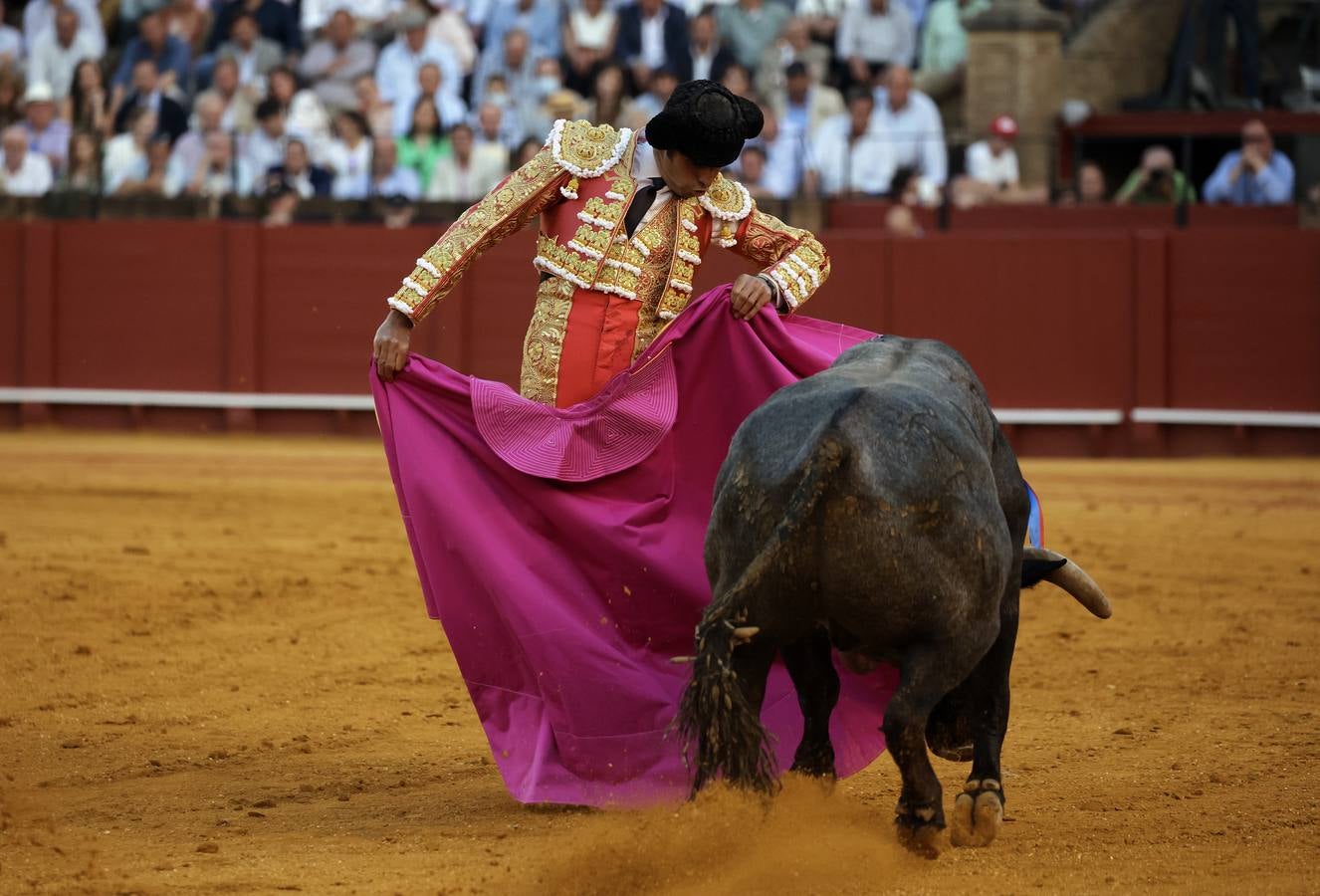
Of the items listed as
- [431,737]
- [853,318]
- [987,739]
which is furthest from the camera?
[853,318]

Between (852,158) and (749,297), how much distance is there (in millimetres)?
6694

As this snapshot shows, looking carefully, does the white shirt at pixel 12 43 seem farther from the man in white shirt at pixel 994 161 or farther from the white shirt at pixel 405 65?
the man in white shirt at pixel 994 161

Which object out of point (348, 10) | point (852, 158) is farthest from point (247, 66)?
point (852, 158)

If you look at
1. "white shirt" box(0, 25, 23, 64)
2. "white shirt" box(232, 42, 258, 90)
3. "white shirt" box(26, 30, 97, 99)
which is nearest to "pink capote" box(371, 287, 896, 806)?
"white shirt" box(232, 42, 258, 90)

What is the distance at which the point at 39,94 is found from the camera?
1084 cm

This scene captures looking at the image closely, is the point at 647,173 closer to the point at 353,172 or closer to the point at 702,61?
the point at 353,172

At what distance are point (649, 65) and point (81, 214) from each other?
3329 millimetres

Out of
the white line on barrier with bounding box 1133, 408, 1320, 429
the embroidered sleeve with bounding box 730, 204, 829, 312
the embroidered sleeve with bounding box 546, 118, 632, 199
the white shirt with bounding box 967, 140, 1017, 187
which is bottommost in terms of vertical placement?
the white line on barrier with bounding box 1133, 408, 1320, 429

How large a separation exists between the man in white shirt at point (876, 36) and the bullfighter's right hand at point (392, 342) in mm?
7497

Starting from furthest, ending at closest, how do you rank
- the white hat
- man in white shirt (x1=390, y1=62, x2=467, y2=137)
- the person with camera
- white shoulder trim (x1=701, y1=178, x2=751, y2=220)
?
the white hat
man in white shirt (x1=390, y1=62, x2=467, y2=137)
the person with camera
white shoulder trim (x1=701, y1=178, x2=751, y2=220)

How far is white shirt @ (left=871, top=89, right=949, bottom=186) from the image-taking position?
9844mm

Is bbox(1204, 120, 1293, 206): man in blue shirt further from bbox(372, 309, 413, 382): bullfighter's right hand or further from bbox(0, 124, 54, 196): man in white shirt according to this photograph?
bbox(372, 309, 413, 382): bullfighter's right hand

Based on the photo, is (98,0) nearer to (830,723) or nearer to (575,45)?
(575,45)

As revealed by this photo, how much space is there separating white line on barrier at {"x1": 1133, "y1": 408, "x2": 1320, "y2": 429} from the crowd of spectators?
A: 116 centimetres
